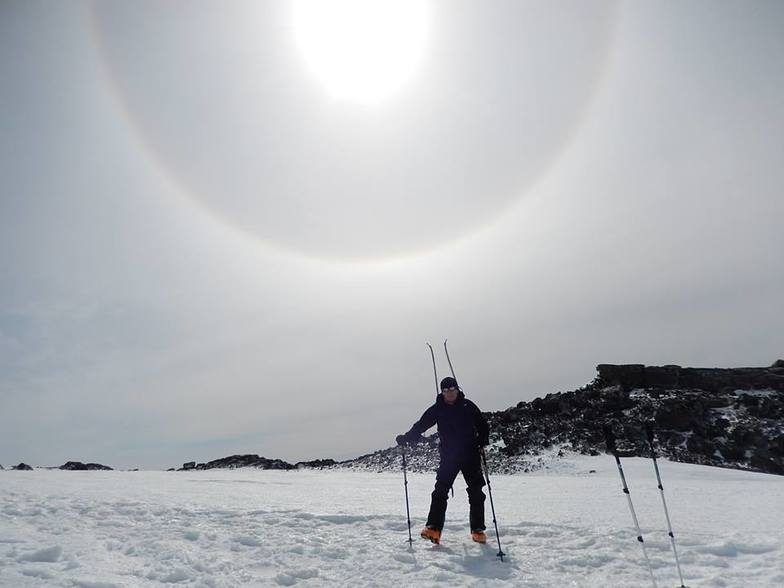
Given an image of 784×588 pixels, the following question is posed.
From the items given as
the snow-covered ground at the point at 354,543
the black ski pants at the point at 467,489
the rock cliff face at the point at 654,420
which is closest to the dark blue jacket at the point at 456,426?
the black ski pants at the point at 467,489

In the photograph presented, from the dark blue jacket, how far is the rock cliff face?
58.2 feet

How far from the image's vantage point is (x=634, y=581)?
5.98 meters

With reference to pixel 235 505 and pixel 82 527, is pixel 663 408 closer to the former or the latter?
pixel 235 505

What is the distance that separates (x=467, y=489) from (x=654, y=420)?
81.3ft

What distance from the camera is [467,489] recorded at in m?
8.29

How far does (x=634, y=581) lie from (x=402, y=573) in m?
2.91

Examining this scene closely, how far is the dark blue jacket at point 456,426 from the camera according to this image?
840cm

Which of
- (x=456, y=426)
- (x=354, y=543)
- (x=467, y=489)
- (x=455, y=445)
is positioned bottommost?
(x=354, y=543)

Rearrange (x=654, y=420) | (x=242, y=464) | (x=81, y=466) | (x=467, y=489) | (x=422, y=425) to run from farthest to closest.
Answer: (x=242, y=464), (x=654, y=420), (x=81, y=466), (x=422, y=425), (x=467, y=489)

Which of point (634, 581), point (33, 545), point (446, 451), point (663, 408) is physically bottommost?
point (634, 581)

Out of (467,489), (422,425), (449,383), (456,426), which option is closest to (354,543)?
(467,489)

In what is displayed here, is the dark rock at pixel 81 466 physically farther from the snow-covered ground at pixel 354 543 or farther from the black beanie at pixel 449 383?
the black beanie at pixel 449 383

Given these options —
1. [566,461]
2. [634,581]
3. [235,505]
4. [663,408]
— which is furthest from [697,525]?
[663,408]

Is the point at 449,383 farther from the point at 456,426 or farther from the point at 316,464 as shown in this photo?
the point at 316,464
